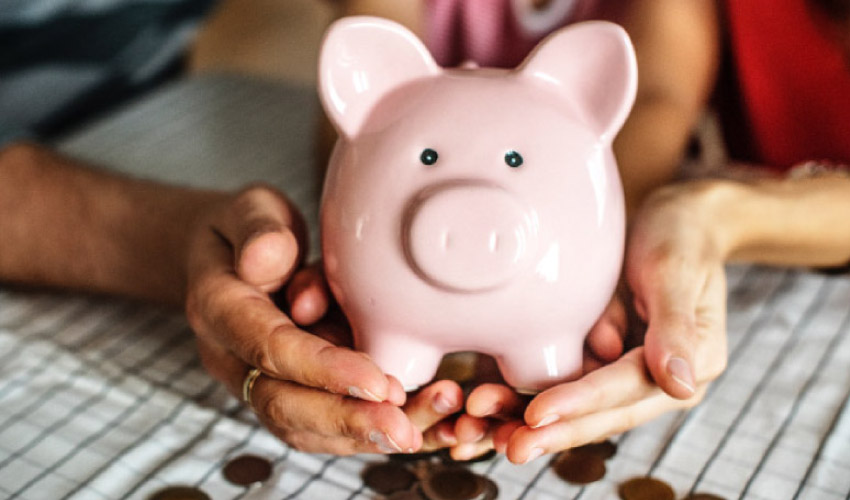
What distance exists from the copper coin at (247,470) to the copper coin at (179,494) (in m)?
0.03

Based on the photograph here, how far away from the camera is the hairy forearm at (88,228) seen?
0.89 m

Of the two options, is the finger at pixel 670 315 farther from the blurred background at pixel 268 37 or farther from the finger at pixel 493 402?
the blurred background at pixel 268 37

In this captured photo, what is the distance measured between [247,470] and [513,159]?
1.07ft

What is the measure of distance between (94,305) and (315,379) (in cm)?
46

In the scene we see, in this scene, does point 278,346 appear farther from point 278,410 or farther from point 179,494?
point 179,494

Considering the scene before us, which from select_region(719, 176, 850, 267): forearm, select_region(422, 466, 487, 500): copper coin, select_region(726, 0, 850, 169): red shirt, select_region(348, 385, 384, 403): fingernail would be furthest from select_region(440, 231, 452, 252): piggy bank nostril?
select_region(726, 0, 850, 169): red shirt

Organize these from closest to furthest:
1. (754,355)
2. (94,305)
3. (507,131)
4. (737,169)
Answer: (507,131) < (754,355) < (94,305) < (737,169)

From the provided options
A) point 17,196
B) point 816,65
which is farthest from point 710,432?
point 17,196

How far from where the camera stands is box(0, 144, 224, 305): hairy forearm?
892mm

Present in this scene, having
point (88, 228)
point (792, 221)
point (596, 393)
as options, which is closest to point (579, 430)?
point (596, 393)

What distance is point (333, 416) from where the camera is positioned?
0.58 meters

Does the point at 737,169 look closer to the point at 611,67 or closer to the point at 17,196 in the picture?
the point at 611,67

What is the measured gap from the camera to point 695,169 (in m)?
1.07

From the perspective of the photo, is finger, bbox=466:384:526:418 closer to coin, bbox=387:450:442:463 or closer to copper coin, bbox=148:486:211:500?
coin, bbox=387:450:442:463
